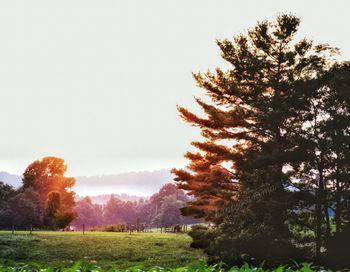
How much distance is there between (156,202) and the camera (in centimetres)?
14688

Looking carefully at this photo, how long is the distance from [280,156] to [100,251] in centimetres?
1601

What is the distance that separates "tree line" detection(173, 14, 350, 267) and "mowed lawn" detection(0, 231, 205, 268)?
3.06 m

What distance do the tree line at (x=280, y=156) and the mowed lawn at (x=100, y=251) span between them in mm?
3061

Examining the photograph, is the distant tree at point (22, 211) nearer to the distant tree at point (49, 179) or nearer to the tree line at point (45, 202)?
the tree line at point (45, 202)

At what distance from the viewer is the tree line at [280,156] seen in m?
22.1

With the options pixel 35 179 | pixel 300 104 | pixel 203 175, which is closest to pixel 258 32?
pixel 300 104

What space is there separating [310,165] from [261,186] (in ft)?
11.0

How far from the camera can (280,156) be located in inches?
943

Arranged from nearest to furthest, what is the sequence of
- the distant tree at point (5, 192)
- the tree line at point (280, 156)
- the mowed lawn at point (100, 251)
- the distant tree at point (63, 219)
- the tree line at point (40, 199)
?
the tree line at point (280, 156), the mowed lawn at point (100, 251), the distant tree at point (63, 219), the tree line at point (40, 199), the distant tree at point (5, 192)

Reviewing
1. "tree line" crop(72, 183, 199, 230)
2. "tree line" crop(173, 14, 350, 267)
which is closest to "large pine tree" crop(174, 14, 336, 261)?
"tree line" crop(173, 14, 350, 267)

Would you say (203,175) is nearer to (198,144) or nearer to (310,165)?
(198,144)

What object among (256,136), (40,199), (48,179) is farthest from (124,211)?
(256,136)

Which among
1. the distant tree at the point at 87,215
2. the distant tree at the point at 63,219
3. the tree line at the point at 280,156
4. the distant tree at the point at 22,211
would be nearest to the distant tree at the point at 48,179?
the distant tree at the point at 22,211

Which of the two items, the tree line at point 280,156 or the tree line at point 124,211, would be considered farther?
the tree line at point 124,211
